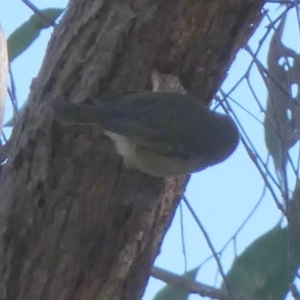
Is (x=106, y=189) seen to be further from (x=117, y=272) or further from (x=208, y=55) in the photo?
(x=208, y=55)

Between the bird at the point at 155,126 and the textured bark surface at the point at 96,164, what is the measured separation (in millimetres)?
25

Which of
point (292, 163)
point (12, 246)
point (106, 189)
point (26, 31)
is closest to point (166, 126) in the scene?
point (106, 189)

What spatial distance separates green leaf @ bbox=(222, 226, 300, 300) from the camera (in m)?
1.67

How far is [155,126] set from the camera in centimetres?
117

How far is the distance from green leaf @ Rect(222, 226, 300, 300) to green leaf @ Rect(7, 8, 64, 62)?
2.18 ft

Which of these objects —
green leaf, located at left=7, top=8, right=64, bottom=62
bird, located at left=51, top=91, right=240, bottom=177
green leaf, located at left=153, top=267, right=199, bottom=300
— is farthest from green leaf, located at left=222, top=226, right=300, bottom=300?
green leaf, located at left=7, top=8, right=64, bottom=62

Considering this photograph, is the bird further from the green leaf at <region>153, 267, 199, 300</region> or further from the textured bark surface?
Answer: the green leaf at <region>153, 267, 199, 300</region>

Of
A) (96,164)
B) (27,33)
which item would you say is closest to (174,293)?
(27,33)

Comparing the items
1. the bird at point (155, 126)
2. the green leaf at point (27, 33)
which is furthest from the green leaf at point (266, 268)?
the green leaf at point (27, 33)

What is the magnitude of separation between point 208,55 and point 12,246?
0.40m

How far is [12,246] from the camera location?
1066 millimetres

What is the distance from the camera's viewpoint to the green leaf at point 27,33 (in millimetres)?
1780

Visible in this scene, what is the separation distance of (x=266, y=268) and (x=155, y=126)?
0.66 metres

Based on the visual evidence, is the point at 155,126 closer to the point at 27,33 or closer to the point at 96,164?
the point at 96,164
